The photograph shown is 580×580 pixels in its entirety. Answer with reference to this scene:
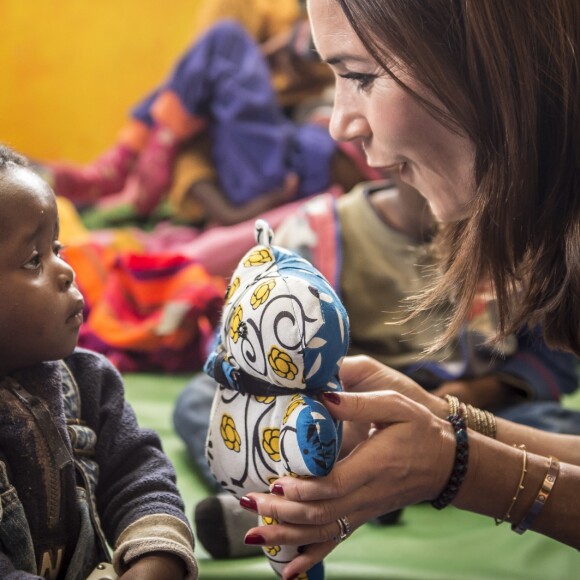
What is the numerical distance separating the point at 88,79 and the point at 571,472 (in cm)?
250

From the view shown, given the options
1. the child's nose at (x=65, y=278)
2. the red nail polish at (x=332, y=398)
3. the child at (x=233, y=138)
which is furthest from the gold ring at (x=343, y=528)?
the child at (x=233, y=138)

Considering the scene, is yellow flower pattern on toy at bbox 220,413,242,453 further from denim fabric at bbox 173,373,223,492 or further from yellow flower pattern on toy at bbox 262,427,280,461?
denim fabric at bbox 173,373,223,492

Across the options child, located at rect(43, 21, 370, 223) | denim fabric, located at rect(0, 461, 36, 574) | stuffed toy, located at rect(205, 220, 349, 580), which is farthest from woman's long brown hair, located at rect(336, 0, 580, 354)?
child, located at rect(43, 21, 370, 223)

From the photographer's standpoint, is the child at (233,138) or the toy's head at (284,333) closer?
the toy's head at (284,333)

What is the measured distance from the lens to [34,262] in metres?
0.76

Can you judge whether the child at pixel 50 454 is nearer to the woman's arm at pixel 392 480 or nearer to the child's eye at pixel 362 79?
the woman's arm at pixel 392 480

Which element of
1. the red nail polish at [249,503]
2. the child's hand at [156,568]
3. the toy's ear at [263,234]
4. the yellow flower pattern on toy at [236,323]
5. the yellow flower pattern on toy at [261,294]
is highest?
the toy's ear at [263,234]

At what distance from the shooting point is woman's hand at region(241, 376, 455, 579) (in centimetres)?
75

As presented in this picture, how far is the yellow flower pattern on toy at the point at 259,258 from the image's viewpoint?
32.3 inches

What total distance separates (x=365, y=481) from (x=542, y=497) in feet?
0.66

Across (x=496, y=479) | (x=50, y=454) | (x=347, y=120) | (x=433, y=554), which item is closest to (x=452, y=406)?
(x=496, y=479)

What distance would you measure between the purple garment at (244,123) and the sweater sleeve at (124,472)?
1.43m

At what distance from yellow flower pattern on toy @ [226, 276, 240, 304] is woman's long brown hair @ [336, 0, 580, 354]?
0.23 meters

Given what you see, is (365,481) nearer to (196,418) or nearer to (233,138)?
(196,418)
